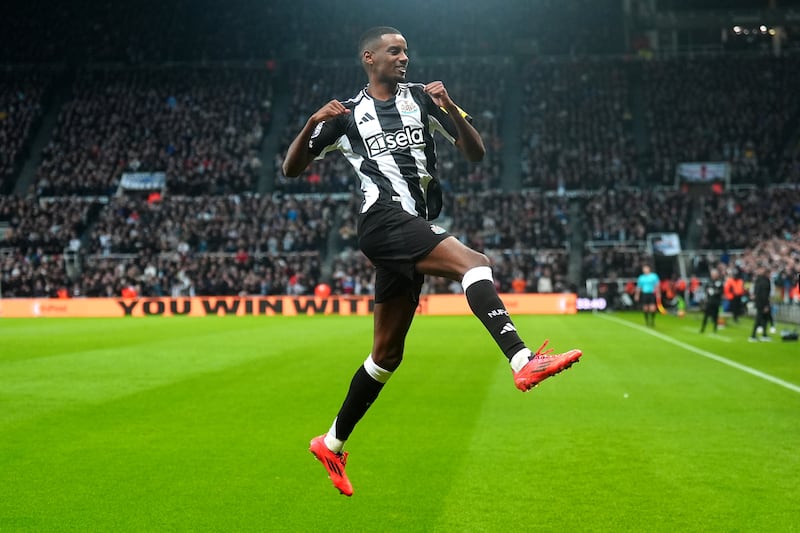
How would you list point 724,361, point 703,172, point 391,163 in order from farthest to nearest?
point 703,172 → point 724,361 → point 391,163

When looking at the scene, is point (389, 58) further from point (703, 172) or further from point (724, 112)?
point (724, 112)

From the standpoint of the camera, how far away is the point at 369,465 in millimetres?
8016

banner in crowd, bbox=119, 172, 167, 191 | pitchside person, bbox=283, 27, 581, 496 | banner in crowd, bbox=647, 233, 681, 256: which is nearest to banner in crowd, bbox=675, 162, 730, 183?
banner in crowd, bbox=647, 233, 681, 256

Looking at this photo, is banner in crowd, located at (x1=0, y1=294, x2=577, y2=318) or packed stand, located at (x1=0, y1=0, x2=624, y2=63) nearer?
banner in crowd, located at (x1=0, y1=294, x2=577, y2=318)

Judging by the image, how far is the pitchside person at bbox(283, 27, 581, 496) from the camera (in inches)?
234

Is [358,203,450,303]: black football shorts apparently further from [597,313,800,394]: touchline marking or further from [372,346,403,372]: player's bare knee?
[597,313,800,394]: touchline marking

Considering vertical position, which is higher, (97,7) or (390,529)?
(97,7)

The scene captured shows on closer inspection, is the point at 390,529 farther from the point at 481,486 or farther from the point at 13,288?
the point at 13,288

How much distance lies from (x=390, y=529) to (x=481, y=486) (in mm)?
1365

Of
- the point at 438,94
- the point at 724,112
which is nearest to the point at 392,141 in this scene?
the point at 438,94

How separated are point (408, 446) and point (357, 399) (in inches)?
96.8

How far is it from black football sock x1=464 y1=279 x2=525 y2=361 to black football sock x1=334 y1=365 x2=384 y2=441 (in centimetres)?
117

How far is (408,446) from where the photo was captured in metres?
8.87

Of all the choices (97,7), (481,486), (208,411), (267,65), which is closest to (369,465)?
(481,486)
